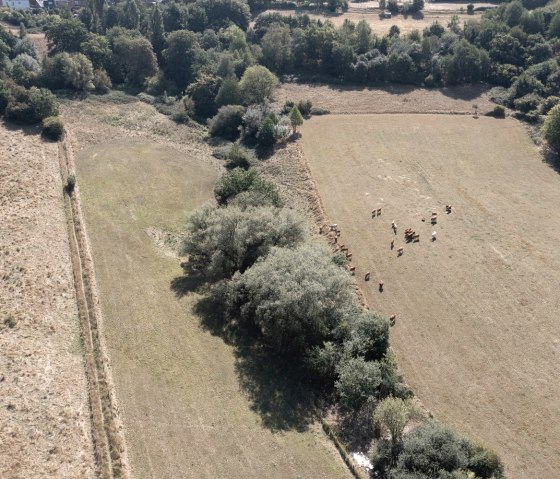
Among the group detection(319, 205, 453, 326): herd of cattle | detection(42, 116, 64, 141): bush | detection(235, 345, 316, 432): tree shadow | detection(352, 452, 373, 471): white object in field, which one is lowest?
detection(352, 452, 373, 471): white object in field

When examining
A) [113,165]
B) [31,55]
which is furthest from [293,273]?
[31,55]

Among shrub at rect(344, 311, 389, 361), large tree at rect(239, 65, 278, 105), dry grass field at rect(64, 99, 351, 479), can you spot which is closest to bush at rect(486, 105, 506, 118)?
large tree at rect(239, 65, 278, 105)

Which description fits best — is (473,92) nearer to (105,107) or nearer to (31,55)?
(105,107)

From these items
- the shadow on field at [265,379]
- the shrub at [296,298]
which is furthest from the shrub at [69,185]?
the shrub at [296,298]

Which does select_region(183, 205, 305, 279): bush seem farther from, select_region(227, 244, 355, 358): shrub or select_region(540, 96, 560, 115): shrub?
select_region(540, 96, 560, 115): shrub

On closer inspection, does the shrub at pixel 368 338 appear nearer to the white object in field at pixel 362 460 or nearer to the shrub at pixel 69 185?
the white object in field at pixel 362 460
